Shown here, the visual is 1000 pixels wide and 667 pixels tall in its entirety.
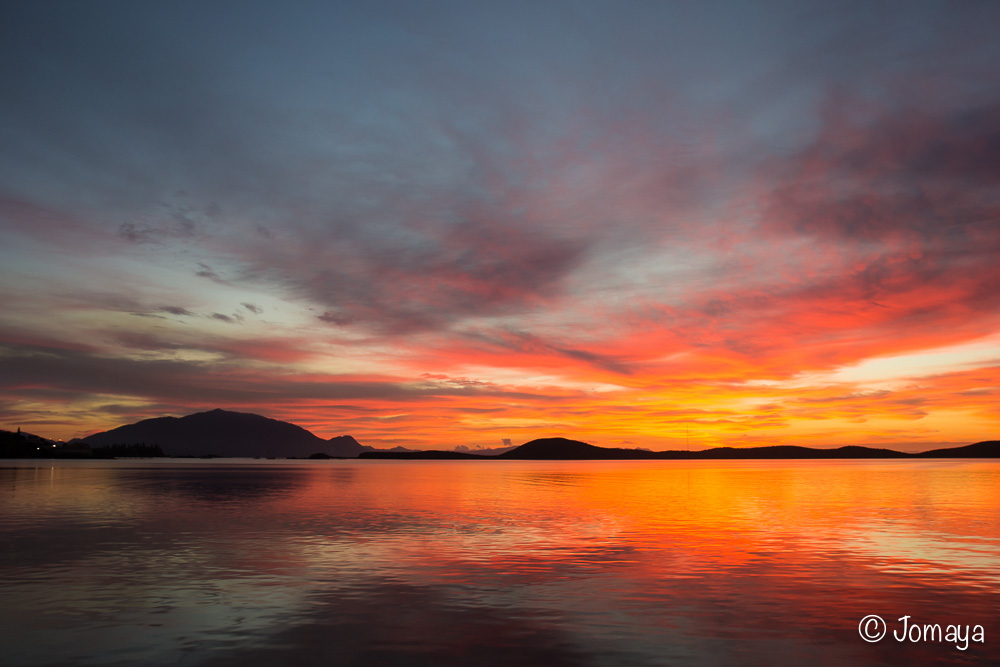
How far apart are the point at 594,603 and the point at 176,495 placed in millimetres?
65800

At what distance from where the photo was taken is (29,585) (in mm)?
25453

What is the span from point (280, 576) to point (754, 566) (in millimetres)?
20344

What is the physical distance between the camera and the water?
57.9 feet

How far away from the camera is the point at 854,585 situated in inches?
1045

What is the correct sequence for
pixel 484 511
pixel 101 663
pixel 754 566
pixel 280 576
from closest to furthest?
pixel 101 663
pixel 280 576
pixel 754 566
pixel 484 511

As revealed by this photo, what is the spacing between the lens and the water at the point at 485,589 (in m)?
17.7

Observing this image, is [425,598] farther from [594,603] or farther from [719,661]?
[719,661]

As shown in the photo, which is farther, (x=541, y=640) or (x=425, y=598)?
(x=425, y=598)

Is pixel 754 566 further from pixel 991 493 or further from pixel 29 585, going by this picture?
pixel 991 493

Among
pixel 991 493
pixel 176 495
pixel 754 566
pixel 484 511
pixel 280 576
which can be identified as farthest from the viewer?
pixel 991 493

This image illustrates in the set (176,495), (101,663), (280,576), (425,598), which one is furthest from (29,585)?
(176,495)

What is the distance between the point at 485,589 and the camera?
25.2 m

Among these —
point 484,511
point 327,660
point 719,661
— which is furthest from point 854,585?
point 484,511

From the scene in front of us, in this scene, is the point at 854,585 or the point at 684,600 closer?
the point at 684,600
